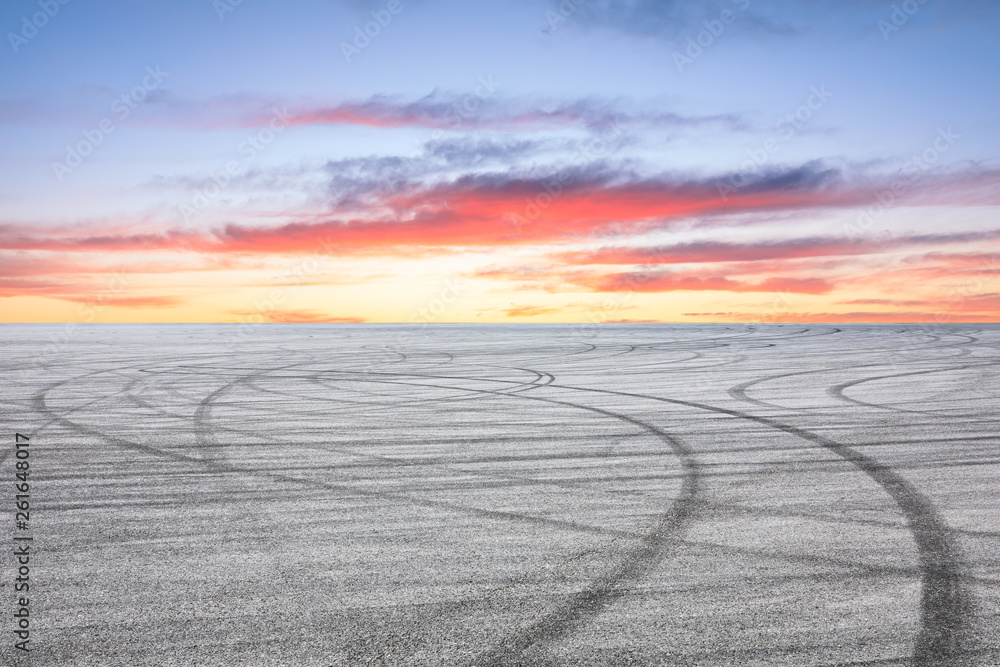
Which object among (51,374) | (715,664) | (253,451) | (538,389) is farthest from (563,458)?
(51,374)

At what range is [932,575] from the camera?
4676 millimetres

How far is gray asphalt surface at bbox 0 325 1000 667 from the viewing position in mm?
3855

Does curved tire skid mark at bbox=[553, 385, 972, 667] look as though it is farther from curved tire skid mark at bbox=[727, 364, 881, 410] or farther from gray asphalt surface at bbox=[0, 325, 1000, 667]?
curved tire skid mark at bbox=[727, 364, 881, 410]

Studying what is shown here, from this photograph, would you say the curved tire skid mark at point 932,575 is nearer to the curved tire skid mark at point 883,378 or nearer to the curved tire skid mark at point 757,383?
the curved tire skid mark at point 883,378

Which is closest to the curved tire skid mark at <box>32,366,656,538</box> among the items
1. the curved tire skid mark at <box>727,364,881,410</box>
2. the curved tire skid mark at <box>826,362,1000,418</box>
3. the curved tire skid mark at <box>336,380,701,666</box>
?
the curved tire skid mark at <box>336,380,701,666</box>

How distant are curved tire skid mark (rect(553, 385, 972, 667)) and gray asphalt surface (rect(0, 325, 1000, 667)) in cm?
2

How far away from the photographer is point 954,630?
3924 millimetres

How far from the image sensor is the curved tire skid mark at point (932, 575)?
12.3 ft

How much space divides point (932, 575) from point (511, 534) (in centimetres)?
276

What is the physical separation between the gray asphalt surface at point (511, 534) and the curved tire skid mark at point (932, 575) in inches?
0.8

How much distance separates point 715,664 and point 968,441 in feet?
24.4

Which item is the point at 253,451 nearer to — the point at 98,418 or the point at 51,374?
the point at 98,418

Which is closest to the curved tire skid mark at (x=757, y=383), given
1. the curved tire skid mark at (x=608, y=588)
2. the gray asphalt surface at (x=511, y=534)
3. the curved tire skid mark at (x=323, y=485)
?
the gray asphalt surface at (x=511, y=534)

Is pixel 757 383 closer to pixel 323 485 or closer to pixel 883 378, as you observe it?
pixel 883 378
